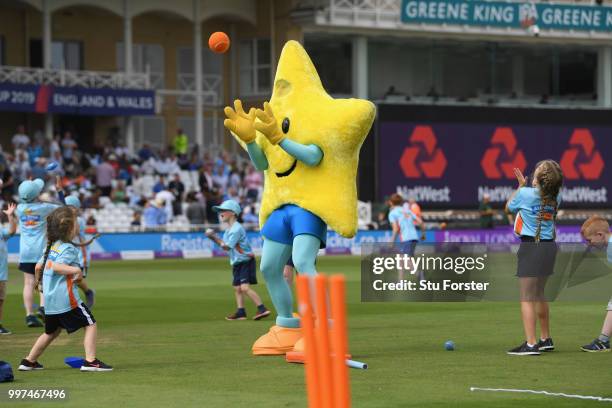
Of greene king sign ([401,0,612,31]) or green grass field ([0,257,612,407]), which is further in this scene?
greene king sign ([401,0,612,31])

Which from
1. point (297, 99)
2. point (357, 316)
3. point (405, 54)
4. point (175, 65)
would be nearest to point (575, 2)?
point (405, 54)

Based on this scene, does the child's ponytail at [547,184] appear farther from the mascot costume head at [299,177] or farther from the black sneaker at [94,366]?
the black sneaker at [94,366]

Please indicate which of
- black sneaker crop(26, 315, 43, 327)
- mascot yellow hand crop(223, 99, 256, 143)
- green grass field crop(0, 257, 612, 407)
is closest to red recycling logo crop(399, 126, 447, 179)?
green grass field crop(0, 257, 612, 407)

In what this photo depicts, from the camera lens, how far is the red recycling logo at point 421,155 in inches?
1897

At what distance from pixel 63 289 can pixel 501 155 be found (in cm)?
3880

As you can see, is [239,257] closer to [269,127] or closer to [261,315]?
[261,315]

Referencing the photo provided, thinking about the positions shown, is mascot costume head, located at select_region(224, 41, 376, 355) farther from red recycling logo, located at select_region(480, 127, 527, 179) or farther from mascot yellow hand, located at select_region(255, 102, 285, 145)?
red recycling logo, located at select_region(480, 127, 527, 179)

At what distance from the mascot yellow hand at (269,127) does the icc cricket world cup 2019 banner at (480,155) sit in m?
33.5

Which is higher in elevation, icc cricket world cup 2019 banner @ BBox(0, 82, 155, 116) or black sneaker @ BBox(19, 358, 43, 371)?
icc cricket world cup 2019 banner @ BBox(0, 82, 155, 116)

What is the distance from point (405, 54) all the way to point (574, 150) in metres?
8.69

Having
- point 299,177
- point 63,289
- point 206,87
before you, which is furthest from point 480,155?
point 63,289

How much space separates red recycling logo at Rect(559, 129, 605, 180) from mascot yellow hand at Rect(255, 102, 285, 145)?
128 ft

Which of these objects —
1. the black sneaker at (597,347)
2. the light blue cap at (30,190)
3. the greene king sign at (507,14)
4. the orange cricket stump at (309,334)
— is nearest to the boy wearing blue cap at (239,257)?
the light blue cap at (30,190)

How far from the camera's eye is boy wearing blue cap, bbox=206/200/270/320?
19.1 metres
